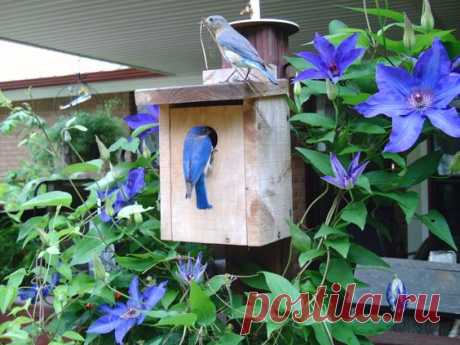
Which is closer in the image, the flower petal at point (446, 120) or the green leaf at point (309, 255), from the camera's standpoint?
the flower petal at point (446, 120)

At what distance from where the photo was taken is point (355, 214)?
999mm

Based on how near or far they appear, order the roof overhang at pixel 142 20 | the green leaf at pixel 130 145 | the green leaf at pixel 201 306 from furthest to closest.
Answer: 1. the roof overhang at pixel 142 20
2. the green leaf at pixel 130 145
3. the green leaf at pixel 201 306

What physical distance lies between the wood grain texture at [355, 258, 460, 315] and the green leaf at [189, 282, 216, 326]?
1.25 ft

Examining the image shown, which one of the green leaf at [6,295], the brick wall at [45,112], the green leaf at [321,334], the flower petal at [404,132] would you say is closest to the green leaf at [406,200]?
the flower petal at [404,132]

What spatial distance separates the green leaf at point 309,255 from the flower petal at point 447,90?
32cm

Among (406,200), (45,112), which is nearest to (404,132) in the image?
(406,200)

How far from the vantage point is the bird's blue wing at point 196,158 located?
1.15m

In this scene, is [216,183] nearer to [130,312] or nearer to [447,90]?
[130,312]

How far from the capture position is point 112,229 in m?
1.26

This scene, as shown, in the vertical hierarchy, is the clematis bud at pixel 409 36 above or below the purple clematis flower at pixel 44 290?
above

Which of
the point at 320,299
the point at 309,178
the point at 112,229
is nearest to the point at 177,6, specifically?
the point at 309,178

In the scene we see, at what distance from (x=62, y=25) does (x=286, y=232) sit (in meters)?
3.39

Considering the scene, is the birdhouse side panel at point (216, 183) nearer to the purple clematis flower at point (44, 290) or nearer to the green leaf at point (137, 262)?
the green leaf at point (137, 262)

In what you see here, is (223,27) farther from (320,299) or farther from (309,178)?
(309,178)
